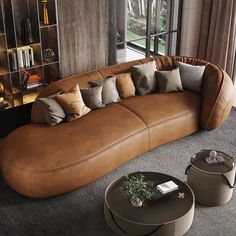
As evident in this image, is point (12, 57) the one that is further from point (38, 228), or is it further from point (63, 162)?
point (38, 228)

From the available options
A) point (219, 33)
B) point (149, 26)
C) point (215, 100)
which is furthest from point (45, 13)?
point (219, 33)

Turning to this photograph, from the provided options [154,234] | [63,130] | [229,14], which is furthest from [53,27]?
[154,234]

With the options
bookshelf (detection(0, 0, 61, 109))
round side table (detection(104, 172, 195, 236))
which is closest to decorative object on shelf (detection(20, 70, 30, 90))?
bookshelf (detection(0, 0, 61, 109))

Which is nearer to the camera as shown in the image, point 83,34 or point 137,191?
point 137,191

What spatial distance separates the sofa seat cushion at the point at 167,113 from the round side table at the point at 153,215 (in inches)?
40.8

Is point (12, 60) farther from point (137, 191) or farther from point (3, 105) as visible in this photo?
point (137, 191)

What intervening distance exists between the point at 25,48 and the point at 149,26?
6.02 ft

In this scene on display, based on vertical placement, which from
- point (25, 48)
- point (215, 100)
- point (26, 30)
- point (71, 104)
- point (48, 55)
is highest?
point (26, 30)

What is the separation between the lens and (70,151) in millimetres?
3953

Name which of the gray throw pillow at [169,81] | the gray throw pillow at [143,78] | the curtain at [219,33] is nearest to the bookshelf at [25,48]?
the gray throw pillow at [143,78]

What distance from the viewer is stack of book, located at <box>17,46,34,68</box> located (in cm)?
493

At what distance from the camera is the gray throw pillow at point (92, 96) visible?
4664 mm

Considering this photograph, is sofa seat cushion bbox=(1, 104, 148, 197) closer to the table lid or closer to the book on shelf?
the table lid

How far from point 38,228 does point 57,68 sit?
2.23 m
